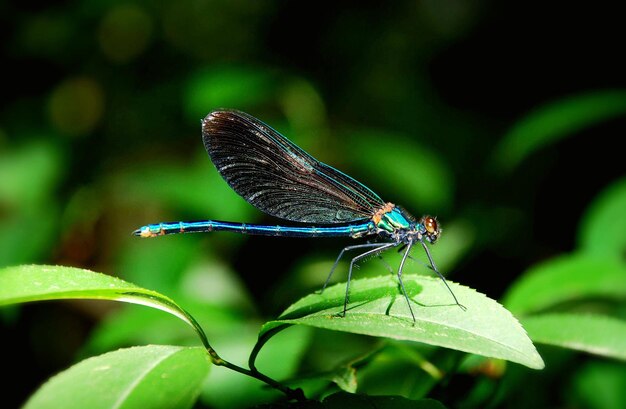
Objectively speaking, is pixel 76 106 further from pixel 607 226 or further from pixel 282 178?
pixel 607 226

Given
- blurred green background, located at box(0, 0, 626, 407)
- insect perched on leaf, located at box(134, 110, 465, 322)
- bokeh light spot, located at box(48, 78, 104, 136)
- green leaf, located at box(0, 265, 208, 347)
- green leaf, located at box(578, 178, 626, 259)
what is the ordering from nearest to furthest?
green leaf, located at box(0, 265, 208, 347) < insect perched on leaf, located at box(134, 110, 465, 322) < green leaf, located at box(578, 178, 626, 259) < blurred green background, located at box(0, 0, 626, 407) < bokeh light spot, located at box(48, 78, 104, 136)

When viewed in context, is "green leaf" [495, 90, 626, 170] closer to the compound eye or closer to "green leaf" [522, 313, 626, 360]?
the compound eye

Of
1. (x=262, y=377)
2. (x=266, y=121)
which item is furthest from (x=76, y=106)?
(x=262, y=377)

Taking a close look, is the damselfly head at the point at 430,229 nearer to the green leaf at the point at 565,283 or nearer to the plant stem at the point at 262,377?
the green leaf at the point at 565,283

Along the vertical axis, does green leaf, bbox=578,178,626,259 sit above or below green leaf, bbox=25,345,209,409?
above

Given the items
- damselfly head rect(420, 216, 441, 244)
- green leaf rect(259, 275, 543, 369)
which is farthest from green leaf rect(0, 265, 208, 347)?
damselfly head rect(420, 216, 441, 244)

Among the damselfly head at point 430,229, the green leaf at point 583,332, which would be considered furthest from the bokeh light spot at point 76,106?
the green leaf at point 583,332

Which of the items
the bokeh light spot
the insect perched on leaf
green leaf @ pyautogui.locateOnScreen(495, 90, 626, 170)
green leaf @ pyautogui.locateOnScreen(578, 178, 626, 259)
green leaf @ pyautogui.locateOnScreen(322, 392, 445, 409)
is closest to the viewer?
green leaf @ pyautogui.locateOnScreen(322, 392, 445, 409)
